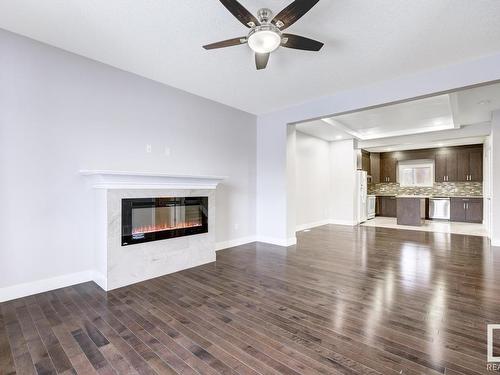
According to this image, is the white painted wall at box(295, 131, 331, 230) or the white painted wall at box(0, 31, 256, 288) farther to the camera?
the white painted wall at box(295, 131, 331, 230)

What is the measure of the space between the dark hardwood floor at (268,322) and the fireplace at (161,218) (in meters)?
0.59

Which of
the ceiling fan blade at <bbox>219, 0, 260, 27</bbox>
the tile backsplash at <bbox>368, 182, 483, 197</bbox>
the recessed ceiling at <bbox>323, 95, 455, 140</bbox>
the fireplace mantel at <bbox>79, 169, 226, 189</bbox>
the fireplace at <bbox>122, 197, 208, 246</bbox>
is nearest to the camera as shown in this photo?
the ceiling fan blade at <bbox>219, 0, 260, 27</bbox>

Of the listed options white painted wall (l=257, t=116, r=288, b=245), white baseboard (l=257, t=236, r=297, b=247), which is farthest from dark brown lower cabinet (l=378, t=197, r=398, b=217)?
white painted wall (l=257, t=116, r=288, b=245)

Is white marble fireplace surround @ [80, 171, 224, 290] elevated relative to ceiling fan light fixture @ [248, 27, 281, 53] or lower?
lower

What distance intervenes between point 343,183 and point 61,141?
24.3 feet

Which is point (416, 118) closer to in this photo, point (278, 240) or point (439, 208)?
point (278, 240)

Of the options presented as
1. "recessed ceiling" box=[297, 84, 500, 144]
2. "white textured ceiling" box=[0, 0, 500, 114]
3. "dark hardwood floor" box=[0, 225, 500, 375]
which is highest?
"white textured ceiling" box=[0, 0, 500, 114]

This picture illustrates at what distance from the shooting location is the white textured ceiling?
2.31 m

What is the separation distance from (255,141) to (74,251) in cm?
390

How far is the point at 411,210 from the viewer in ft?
25.2

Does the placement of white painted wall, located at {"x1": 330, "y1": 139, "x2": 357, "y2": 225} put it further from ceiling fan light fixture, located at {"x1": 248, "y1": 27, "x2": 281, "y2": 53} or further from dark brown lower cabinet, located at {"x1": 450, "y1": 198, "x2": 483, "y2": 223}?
Result: ceiling fan light fixture, located at {"x1": 248, "y1": 27, "x2": 281, "y2": 53}

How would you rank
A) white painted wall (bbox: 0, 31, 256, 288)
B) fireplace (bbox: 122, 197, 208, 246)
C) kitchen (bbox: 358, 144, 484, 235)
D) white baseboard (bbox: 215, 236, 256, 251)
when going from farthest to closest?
kitchen (bbox: 358, 144, 484, 235) < white baseboard (bbox: 215, 236, 256, 251) < fireplace (bbox: 122, 197, 208, 246) < white painted wall (bbox: 0, 31, 256, 288)

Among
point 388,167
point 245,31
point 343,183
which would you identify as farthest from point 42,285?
point 388,167

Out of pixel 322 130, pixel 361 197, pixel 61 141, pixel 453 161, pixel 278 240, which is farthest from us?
pixel 453 161
